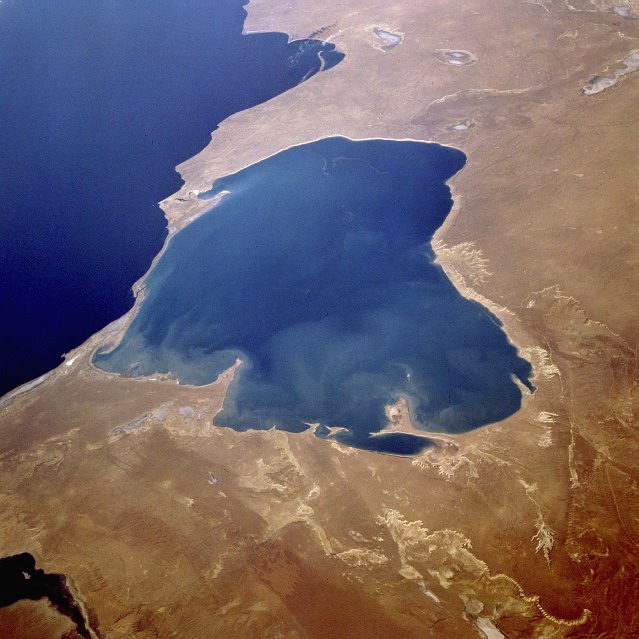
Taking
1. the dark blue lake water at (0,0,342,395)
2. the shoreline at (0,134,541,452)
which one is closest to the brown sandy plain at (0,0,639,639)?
the shoreline at (0,134,541,452)

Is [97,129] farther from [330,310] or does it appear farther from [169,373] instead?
[330,310]

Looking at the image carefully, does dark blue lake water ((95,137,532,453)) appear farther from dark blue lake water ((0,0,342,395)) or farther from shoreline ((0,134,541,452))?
dark blue lake water ((0,0,342,395))

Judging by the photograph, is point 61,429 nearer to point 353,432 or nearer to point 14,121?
point 353,432

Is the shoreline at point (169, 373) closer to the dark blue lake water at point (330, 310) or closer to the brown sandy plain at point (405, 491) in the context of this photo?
the brown sandy plain at point (405, 491)

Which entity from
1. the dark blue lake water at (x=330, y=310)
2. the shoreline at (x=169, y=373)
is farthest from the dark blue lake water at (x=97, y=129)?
the dark blue lake water at (x=330, y=310)

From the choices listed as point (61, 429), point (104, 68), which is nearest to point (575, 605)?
point (61, 429)

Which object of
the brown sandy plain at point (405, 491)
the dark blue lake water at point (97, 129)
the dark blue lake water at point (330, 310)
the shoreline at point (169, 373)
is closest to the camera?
the brown sandy plain at point (405, 491)
